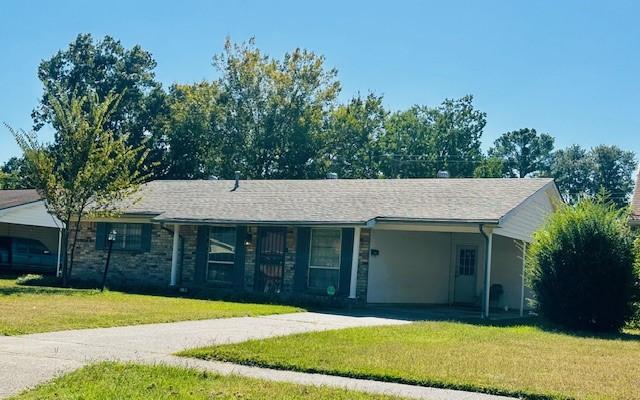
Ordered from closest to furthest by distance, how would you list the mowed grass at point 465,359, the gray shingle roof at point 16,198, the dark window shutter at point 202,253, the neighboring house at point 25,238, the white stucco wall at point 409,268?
1. the mowed grass at point 465,359
2. the white stucco wall at point 409,268
3. the dark window shutter at point 202,253
4. the neighboring house at point 25,238
5. the gray shingle roof at point 16,198

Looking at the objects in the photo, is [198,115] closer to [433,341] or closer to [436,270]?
[436,270]

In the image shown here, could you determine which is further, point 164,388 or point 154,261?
point 154,261

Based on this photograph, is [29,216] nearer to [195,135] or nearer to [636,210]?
[195,135]

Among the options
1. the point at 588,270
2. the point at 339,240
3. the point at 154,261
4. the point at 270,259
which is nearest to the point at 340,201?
the point at 339,240

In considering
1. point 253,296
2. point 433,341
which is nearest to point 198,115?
point 253,296

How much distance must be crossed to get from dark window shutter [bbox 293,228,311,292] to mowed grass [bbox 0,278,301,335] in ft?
7.66

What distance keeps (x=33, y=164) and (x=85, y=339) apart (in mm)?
12308

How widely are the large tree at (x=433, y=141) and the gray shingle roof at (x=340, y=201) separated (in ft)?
77.2

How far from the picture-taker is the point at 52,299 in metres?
17.1

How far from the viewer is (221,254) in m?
21.9

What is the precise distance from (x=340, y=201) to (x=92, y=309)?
8.76 m

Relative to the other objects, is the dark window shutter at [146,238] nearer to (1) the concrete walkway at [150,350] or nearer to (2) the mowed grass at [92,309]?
(2) the mowed grass at [92,309]

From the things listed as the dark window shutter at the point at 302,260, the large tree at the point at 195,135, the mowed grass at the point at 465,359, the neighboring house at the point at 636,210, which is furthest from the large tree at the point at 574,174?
the mowed grass at the point at 465,359

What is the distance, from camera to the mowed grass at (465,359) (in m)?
7.84
